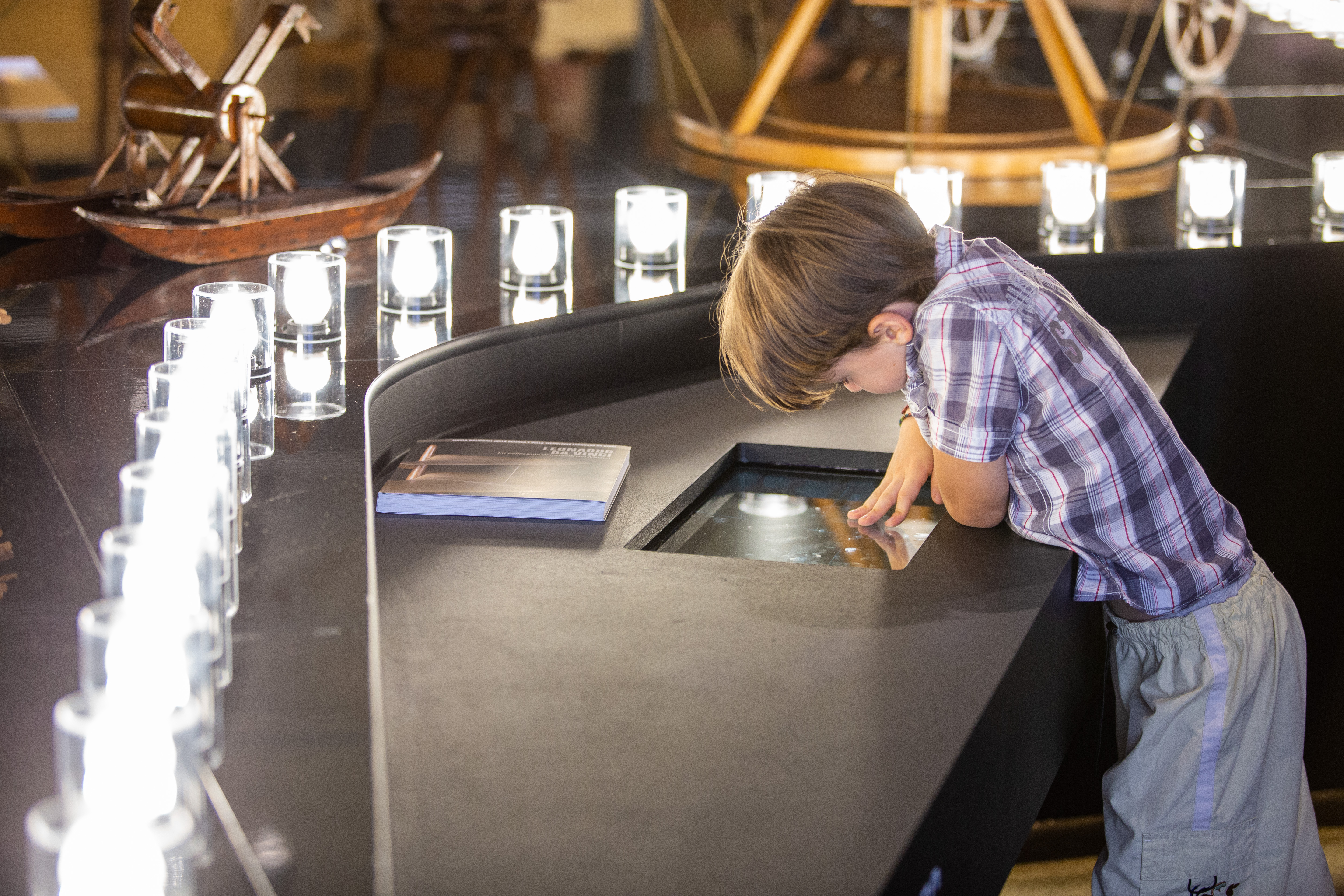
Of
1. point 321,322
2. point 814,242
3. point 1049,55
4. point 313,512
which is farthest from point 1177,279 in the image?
point 313,512

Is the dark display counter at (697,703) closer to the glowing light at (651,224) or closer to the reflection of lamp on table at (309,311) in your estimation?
the reflection of lamp on table at (309,311)

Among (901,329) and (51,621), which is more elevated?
(901,329)

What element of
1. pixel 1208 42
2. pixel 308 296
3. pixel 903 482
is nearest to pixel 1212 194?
pixel 903 482

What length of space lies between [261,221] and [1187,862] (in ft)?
4.99

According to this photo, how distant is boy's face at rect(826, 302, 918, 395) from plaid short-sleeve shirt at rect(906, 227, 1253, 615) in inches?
0.5

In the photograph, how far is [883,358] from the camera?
1313 mm

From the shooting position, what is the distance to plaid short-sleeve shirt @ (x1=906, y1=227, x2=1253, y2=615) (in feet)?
4.10

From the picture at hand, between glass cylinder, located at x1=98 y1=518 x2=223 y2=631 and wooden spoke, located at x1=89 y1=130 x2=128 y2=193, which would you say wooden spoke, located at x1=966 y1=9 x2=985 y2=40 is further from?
glass cylinder, located at x1=98 y1=518 x2=223 y2=631

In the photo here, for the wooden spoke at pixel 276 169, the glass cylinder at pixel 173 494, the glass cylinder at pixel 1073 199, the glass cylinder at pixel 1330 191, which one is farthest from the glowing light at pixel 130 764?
the glass cylinder at pixel 1330 191

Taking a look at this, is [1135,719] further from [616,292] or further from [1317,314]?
[1317,314]

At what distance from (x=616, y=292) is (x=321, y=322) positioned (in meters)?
0.44

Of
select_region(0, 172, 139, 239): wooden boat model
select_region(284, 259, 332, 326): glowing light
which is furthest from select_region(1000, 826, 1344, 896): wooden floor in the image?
select_region(0, 172, 139, 239): wooden boat model

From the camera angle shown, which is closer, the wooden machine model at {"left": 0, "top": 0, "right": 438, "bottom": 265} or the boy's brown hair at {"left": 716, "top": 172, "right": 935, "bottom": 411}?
Result: the boy's brown hair at {"left": 716, "top": 172, "right": 935, "bottom": 411}

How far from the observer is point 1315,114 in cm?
393
